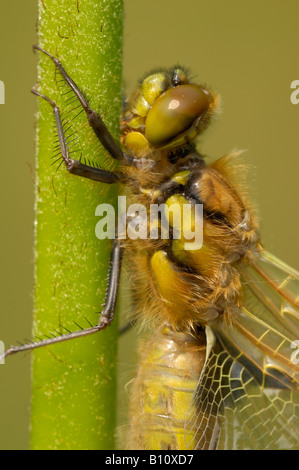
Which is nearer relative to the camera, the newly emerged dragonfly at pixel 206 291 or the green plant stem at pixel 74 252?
the green plant stem at pixel 74 252

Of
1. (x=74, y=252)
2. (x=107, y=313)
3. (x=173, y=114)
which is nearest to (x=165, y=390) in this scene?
(x=107, y=313)

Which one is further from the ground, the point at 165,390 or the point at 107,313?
the point at 107,313

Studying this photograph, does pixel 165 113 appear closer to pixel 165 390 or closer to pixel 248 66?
pixel 165 390

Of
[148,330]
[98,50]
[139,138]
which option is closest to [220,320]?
[148,330]

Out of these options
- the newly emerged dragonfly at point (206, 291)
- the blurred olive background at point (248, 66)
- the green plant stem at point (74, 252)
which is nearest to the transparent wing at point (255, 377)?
the newly emerged dragonfly at point (206, 291)

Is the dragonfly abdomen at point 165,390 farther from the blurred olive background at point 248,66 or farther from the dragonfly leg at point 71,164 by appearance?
the blurred olive background at point 248,66

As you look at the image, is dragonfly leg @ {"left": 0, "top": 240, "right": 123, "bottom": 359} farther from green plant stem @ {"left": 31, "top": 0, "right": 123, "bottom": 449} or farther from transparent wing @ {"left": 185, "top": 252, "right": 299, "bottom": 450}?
transparent wing @ {"left": 185, "top": 252, "right": 299, "bottom": 450}
